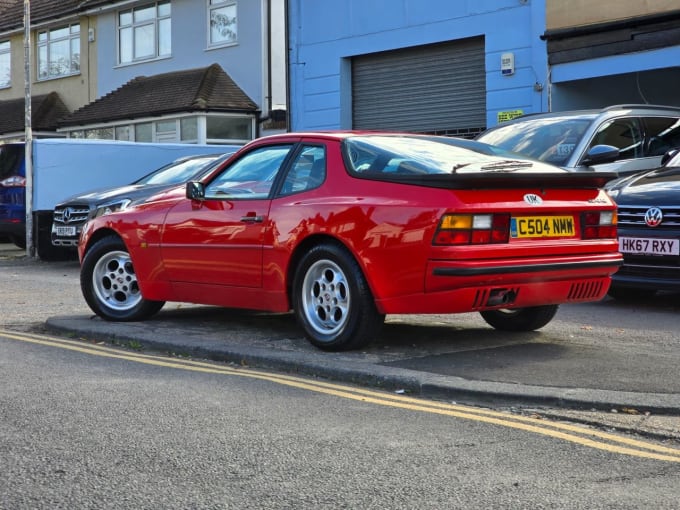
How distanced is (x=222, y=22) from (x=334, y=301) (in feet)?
71.2

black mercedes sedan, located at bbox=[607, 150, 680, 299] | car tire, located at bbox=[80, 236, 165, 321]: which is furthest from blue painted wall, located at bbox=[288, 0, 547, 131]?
car tire, located at bbox=[80, 236, 165, 321]

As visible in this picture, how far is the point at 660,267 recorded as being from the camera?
9.16 m

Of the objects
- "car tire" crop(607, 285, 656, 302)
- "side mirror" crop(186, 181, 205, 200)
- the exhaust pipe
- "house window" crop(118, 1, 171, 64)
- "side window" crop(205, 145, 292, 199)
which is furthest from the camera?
"house window" crop(118, 1, 171, 64)

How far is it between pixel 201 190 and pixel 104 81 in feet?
81.4

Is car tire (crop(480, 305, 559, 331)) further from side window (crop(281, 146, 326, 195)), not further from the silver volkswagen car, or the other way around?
the silver volkswagen car

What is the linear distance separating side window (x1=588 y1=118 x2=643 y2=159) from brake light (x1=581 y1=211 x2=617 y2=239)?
3581 mm

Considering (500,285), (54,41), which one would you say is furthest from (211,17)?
(500,285)

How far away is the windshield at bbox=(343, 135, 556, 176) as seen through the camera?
695cm

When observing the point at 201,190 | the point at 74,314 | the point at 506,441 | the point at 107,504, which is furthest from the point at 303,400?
the point at 74,314

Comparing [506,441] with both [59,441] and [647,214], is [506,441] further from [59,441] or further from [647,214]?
[647,214]

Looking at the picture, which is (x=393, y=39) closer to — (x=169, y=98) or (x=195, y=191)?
(x=169, y=98)

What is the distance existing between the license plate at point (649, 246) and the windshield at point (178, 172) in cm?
687

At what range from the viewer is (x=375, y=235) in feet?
22.0

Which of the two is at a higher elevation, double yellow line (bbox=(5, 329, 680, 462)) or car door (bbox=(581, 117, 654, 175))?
car door (bbox=(581, 117, 654, 175))
